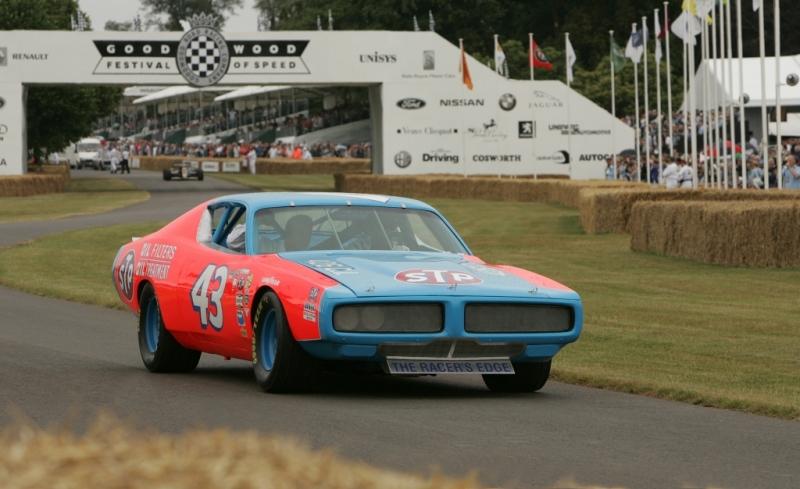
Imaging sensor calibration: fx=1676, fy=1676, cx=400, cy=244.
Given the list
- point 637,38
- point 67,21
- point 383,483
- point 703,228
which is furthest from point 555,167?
point 383,483

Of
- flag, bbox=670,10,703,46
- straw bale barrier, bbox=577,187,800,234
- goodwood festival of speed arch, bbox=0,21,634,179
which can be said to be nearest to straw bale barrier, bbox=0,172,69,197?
goodwood festival of speed arch, bbox=0,21,634,179

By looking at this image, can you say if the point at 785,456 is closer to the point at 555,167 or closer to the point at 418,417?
the point at 418,417

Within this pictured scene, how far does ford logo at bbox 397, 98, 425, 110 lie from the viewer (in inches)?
2267

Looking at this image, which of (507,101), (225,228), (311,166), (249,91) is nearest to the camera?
(225,228)

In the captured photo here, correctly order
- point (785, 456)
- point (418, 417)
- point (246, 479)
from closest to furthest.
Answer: point (246, 479) < point (785, 456) < point (418, 417)

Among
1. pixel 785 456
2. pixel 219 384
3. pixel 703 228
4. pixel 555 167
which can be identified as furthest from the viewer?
pixel 555 167

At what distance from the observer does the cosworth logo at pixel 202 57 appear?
5475 centimetres

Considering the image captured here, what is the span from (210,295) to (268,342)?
0.79 m

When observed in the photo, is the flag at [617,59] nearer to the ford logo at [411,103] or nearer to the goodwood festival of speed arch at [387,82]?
the goodwood festival of speed arch at [387,82]

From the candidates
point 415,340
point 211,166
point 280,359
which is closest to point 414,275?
point 415,340

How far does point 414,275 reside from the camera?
9195mm

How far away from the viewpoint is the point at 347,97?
10081 centimetres

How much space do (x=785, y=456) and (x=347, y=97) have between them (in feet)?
309

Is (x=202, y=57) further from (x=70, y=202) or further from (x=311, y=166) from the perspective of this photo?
(x=311, y=166)
